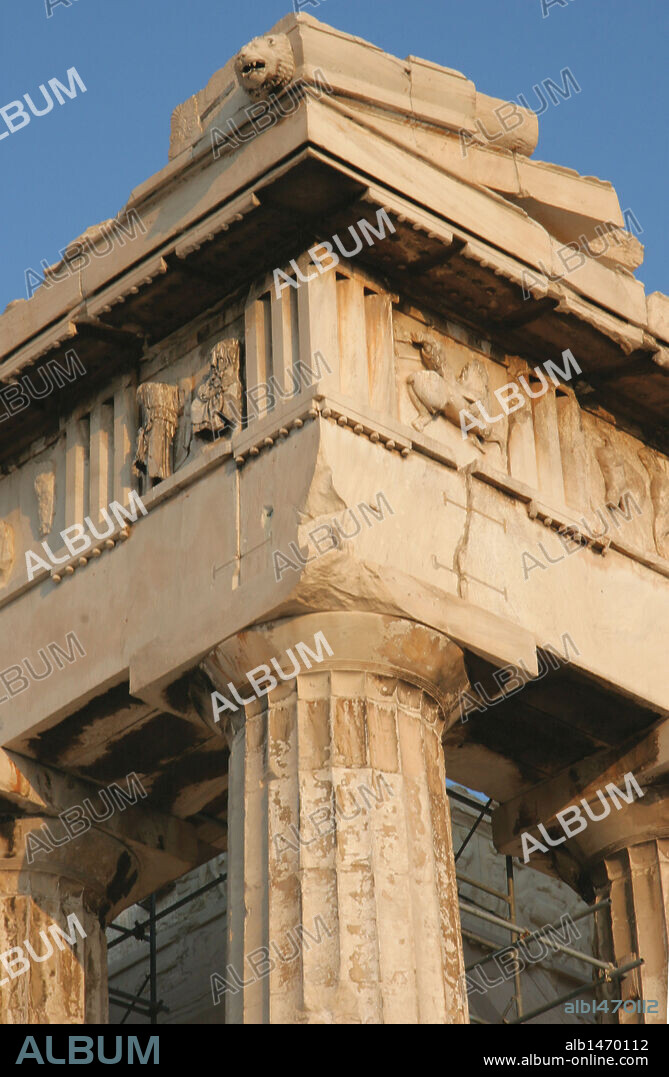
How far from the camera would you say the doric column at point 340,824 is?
15.3 m

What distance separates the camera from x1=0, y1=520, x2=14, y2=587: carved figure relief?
19375 mm

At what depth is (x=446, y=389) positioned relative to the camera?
18.1 m

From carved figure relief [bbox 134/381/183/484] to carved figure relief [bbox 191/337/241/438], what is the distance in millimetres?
300

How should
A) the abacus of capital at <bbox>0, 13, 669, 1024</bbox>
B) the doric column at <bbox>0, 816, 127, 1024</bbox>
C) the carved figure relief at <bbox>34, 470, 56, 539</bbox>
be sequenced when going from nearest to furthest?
the abacus of capital at <bbox>0, 13, 669, 1024</bbox>
the doric column at <bbox>0, 816, 127, 1024</bbox>
the carved figure relief at <bbox>34, 470, 56, 539</bbox>

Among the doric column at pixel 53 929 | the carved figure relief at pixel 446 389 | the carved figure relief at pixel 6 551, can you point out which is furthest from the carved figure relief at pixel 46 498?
the carved figure relief at pixel 446 389

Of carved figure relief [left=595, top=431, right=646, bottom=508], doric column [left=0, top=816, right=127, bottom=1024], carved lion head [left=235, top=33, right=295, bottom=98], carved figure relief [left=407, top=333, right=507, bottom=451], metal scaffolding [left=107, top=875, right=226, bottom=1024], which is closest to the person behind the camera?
carved lion head [left=235, top=33, right=295, bottom=98]

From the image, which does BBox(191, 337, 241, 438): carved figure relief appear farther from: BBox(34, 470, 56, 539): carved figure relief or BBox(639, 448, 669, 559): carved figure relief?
BBox(639, 448, 669, 559): carved figure relief

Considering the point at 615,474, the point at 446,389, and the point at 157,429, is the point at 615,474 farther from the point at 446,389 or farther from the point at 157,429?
the point at 157,429

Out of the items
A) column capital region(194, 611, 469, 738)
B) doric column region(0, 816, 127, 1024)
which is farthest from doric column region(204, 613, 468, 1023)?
doric column region(0, 816, 127, 1024)

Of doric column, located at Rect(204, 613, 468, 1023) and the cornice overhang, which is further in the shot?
the cornice overhang

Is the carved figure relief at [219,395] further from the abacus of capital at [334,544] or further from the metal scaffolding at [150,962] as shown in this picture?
the metal scaffolding at [150,962]
